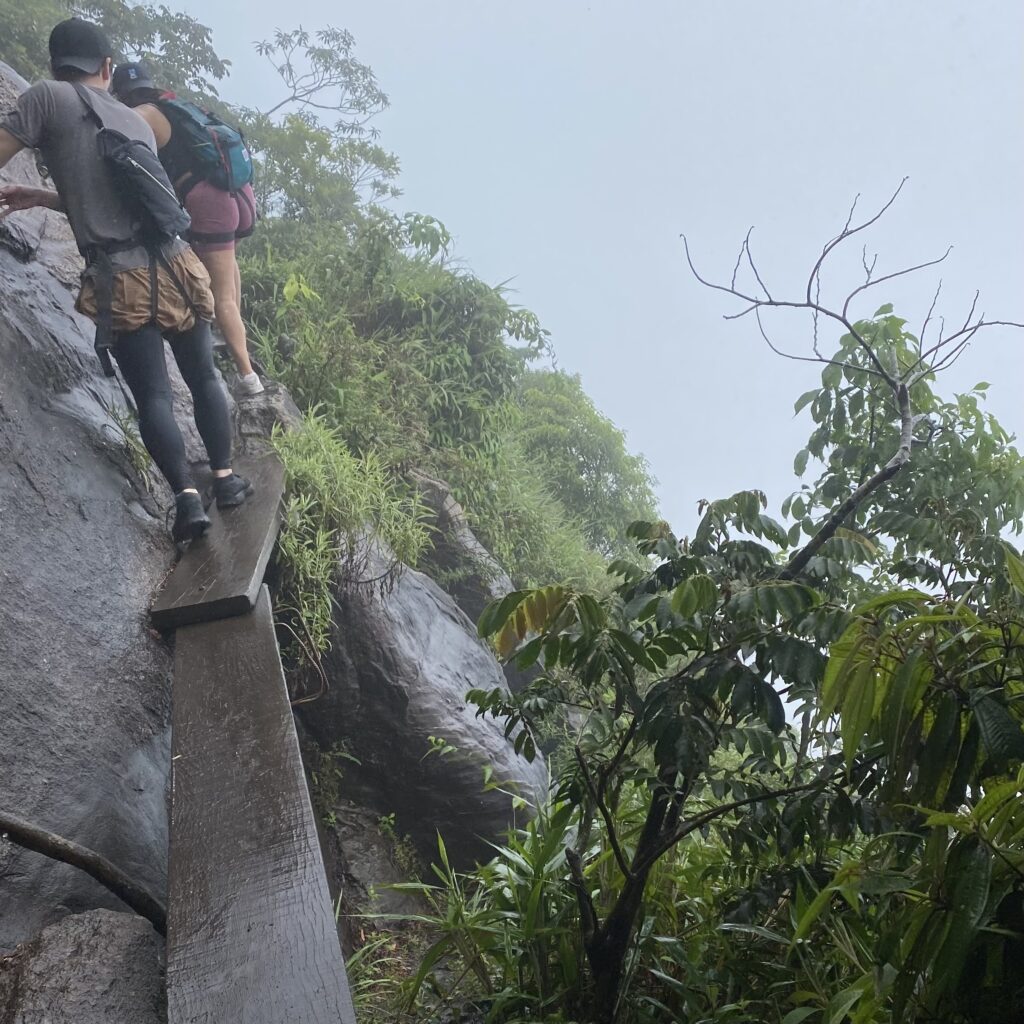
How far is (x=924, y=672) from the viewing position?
1.07 metres

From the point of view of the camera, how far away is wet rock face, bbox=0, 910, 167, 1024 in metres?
1.43

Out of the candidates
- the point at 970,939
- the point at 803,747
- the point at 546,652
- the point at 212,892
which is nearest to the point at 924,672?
the point at 970,939

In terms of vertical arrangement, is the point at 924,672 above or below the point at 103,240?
below

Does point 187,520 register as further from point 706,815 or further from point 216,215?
point 706,815

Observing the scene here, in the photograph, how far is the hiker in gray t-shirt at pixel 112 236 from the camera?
106 inches

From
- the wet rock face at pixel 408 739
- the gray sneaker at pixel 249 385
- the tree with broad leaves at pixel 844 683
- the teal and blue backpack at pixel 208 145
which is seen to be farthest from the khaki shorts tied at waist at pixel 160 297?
the tree with broad leaves at pixel 844 683

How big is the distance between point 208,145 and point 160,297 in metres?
0.77

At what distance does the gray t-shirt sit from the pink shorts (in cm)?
54

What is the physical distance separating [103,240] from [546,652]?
2072 millimetres

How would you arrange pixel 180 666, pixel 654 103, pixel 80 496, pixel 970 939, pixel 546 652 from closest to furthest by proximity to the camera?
pixel 970 939, pixel 546 652, pixel 180 666, pixel 80 496, pixel 654 103

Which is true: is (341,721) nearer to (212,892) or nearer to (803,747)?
(212,892)

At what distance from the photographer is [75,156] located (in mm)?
2701

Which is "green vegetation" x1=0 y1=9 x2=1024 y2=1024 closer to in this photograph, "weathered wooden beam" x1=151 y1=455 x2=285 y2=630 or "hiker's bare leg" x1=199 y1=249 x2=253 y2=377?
"weathered wooden beam" x1=151 y1=455 x2=285 y2=630

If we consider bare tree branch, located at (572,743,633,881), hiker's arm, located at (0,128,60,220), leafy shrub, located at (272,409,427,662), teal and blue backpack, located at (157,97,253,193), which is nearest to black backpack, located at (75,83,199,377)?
hiker's arm, located at (0,128,60,220)
